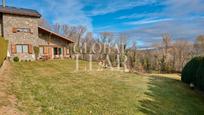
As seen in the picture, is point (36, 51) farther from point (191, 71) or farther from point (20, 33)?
point (191, 71)

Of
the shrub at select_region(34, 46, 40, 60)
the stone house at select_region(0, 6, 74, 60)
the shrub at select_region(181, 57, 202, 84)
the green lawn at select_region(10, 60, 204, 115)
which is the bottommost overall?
the green lawn at select_region(10, 60, 204, 115)

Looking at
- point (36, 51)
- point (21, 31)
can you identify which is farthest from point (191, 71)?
point (21, 31)

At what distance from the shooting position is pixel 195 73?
568 inches

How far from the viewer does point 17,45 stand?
2347 centimetres

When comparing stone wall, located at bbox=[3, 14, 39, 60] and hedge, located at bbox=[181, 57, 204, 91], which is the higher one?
stone wall, located at bbox=[3, 14, 39, 60]

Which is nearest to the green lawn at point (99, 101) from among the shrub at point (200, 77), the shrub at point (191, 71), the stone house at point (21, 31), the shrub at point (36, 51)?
the shrub at point (200, 77)

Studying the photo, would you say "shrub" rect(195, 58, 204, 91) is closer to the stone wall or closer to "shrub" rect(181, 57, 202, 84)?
"shrub" rect(181, 57, 202, 84)

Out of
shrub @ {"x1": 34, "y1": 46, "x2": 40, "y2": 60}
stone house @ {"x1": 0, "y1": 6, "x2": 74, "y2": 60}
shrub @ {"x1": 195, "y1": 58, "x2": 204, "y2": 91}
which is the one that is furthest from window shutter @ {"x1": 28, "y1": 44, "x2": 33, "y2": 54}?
shrub @ {"x1": 195, "y1": 58, "x2": 204, "y2": 91}

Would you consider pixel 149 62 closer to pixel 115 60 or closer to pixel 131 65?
pixel 131 65

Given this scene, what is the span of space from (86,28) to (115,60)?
64.5ft

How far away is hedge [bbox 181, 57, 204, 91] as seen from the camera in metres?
13.1

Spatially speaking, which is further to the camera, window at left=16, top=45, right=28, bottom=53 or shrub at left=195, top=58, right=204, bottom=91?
window at left=16, top=45, right=28, bottom=53

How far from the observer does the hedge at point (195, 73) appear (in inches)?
515

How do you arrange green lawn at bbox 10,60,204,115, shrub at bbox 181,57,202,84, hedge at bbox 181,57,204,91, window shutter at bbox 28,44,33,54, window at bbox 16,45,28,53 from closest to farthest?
1. green lawn at bbox 10,60,204,115
2. hedge at bbox 181,57,204,91
3. shrub at bbox 181,57,202,84
4. window at bbox 16,45,28,53
5. window shutter at bbox 28,44,33,54
